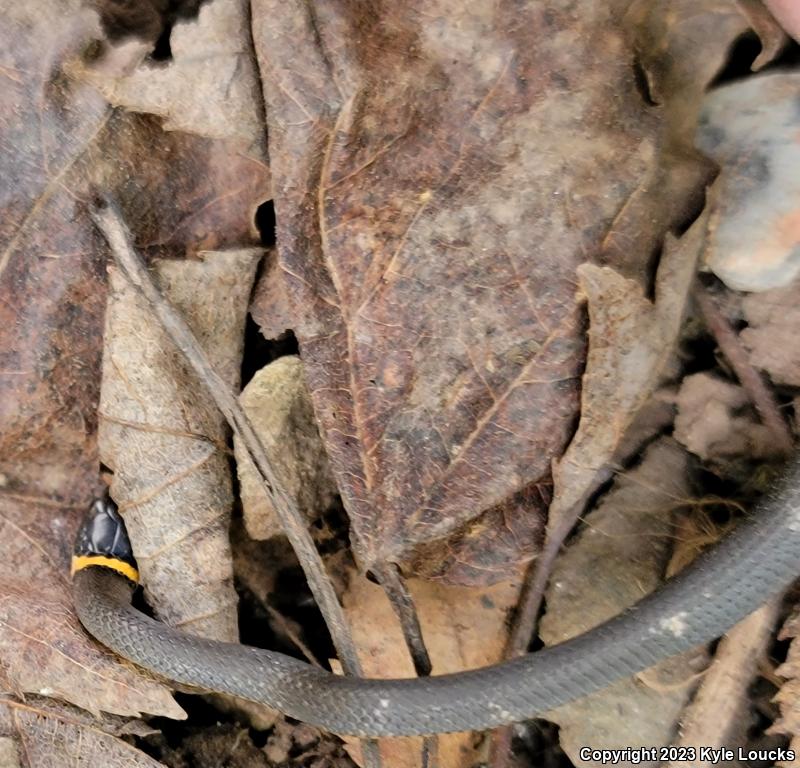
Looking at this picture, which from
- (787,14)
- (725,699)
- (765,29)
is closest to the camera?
(787,14)

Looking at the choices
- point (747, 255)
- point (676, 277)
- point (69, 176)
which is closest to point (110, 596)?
point (69, 176)

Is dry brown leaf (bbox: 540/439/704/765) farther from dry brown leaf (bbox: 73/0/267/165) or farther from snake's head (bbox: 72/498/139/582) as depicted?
dry brown leaf (bbox: 73/0/267/165)

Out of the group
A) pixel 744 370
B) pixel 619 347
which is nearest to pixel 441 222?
pixel 619 347

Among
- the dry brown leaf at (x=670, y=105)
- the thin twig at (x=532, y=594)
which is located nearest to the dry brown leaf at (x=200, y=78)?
the dry brown leaf at (x=670, y=105)

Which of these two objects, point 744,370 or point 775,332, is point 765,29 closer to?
point 775,332

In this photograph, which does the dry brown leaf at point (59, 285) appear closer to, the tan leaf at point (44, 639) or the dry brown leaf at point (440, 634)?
the tan leaf at point (44, 639)

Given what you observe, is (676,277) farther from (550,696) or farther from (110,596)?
(110,596)

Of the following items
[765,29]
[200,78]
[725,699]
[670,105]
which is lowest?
[725,699]
